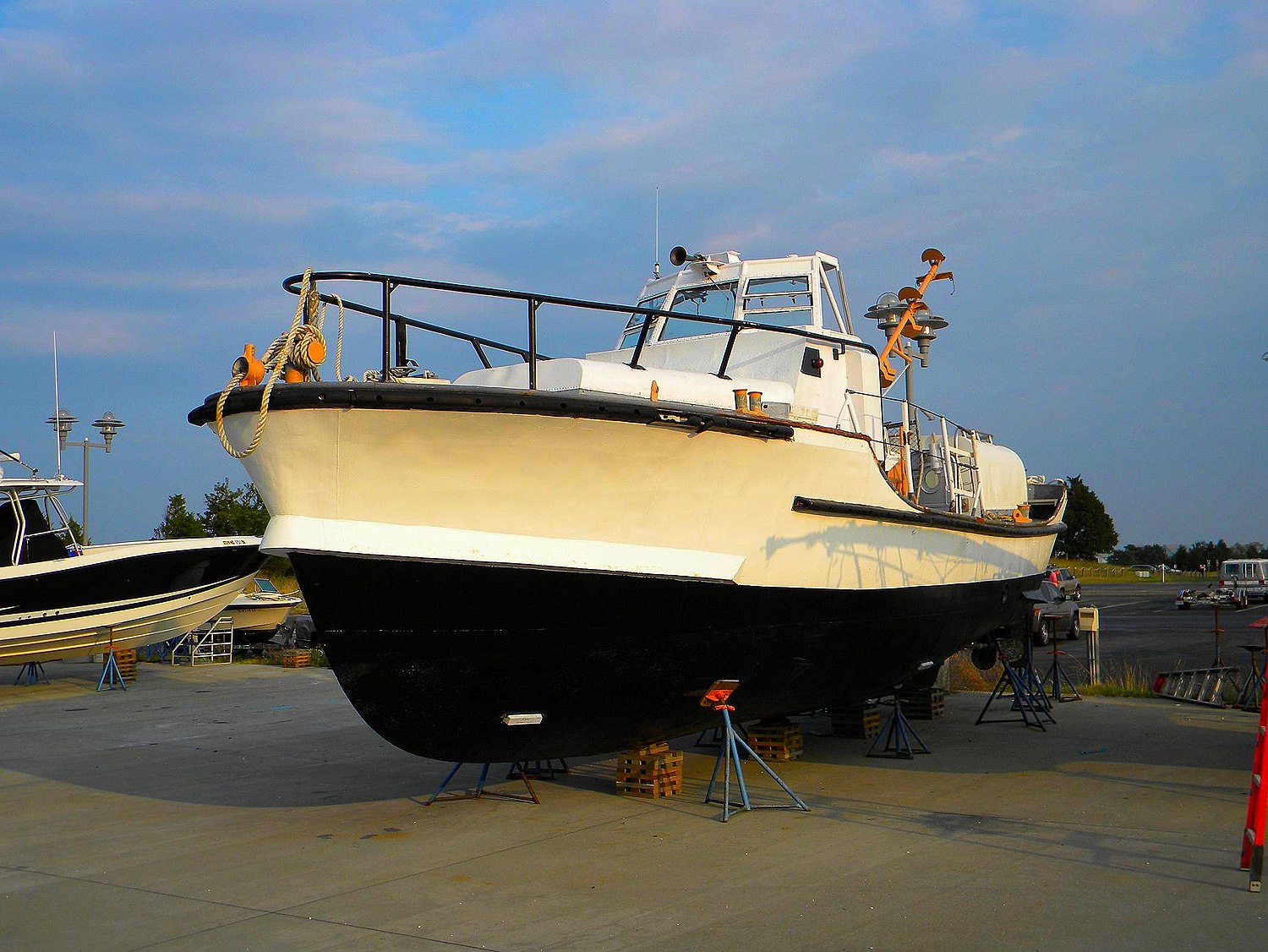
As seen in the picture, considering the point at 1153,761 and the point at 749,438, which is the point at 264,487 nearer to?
the point at 749,438

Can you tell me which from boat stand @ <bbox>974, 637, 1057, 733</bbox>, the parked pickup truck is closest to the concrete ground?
boat stand @ <bbox>974, 637, 1057, 733</bbox>

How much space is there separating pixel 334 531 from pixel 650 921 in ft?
8.35

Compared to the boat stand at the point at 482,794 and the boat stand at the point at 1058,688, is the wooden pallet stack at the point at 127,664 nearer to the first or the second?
the boat stand at the point at 482,794

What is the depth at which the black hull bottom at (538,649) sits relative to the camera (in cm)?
572

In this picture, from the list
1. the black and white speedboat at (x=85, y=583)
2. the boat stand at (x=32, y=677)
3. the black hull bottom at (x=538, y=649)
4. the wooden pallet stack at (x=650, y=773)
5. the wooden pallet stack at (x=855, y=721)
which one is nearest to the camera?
the black hull bottom at (x=538, y=649)

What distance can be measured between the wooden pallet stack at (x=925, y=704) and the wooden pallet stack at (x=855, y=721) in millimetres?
882

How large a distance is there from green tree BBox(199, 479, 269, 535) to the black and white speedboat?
16396mm

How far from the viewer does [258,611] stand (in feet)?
70.1

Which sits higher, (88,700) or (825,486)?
(825,486)

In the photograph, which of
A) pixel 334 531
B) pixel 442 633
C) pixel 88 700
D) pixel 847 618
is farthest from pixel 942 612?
pixel 88 700

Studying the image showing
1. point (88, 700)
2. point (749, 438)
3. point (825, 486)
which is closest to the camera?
point (749, 438)

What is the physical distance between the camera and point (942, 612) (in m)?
8.99

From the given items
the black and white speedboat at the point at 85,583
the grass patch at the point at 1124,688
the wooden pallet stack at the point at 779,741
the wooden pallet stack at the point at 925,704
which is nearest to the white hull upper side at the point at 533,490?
the wooden pallet stack at the point at 779,741

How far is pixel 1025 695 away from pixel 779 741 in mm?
3213
